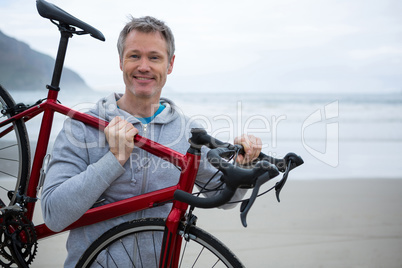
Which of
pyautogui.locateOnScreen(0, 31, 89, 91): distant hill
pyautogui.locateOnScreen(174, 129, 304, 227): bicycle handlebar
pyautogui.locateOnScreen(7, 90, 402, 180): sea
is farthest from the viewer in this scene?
pyautogui.locateOnScreen(0, 31, 89, 91): distant hill

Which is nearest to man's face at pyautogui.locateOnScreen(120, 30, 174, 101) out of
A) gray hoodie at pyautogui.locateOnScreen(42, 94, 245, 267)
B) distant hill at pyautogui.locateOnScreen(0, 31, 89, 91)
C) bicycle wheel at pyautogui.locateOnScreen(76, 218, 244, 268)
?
gray hoodie at pyautogui.locateOnScreen(42, 94, 245, 267)

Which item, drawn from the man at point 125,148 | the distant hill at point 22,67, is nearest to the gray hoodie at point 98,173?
the man at point 125,148

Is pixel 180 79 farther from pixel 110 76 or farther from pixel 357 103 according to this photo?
pixel 357 103

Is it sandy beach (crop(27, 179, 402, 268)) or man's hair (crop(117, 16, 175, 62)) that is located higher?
man's hair (crop(117, 16, 175, 62))

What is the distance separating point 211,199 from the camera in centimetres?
118

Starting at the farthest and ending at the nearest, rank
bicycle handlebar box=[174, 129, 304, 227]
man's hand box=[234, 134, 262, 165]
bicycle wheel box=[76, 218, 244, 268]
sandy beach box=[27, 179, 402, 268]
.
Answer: sandy beach box=[27, 179, 402, 268]
man's hand box=[234, 134, 262, 165]
bicycle wheel box=[76, 218, 244, 268]
bicycle handlebar box=[174, 129, 304, 227]

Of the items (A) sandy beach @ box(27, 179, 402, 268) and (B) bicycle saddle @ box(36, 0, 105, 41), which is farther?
(A) sandy beach @ box(27, 179, 402, 268)

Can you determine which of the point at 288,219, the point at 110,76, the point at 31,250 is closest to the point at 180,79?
the point at 110,76

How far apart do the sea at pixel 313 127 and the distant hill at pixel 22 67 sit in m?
0.51

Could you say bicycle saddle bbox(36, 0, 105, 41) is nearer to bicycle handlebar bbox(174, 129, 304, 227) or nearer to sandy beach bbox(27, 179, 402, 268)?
bicycle handlebar bbox(174, 129, 304, 227)

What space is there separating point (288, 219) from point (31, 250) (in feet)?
9.15

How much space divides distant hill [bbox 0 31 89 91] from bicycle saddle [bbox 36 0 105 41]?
30.6 ft

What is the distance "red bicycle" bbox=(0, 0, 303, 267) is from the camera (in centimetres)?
119

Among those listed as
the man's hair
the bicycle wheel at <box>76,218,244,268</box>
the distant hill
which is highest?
the distant hill
